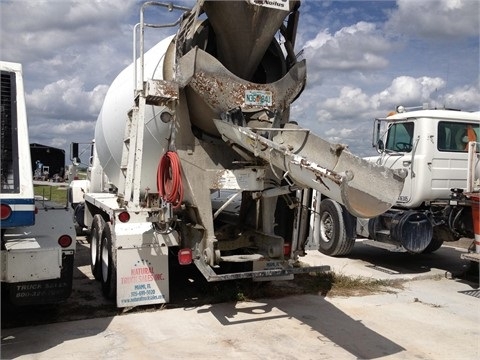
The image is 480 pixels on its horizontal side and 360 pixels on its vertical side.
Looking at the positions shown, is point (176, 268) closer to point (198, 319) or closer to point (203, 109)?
point (198, 319)

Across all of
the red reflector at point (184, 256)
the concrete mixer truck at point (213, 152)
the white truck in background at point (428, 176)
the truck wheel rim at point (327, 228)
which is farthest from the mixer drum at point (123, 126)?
the truck wheel rim at point (327, 228)

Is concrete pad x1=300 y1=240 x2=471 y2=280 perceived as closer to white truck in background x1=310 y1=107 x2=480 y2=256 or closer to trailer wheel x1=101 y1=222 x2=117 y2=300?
white truck in background x1=310 y1=107 x2=480 y2=256

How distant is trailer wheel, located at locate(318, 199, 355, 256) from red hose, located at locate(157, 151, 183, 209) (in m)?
4.47

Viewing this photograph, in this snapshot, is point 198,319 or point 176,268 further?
point 176,268

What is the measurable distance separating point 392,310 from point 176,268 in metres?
3.50

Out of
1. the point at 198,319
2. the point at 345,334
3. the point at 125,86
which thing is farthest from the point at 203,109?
the point at 345,334

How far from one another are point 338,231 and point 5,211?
6829 millimetres

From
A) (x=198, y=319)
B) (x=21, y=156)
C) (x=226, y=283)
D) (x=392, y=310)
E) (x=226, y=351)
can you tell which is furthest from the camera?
(x=226, y=283)

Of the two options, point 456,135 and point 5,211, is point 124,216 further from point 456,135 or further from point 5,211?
point 456,135

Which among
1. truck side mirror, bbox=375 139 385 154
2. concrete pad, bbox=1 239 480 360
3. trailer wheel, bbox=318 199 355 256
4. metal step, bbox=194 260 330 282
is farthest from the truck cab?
metal step, bbox=194 260 330 282

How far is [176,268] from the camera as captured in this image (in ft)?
27.5

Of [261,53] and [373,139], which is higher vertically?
[261,53]

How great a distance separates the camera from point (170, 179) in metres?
6.00

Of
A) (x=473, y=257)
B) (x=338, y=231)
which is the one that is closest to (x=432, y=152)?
(x=473, y=257)
